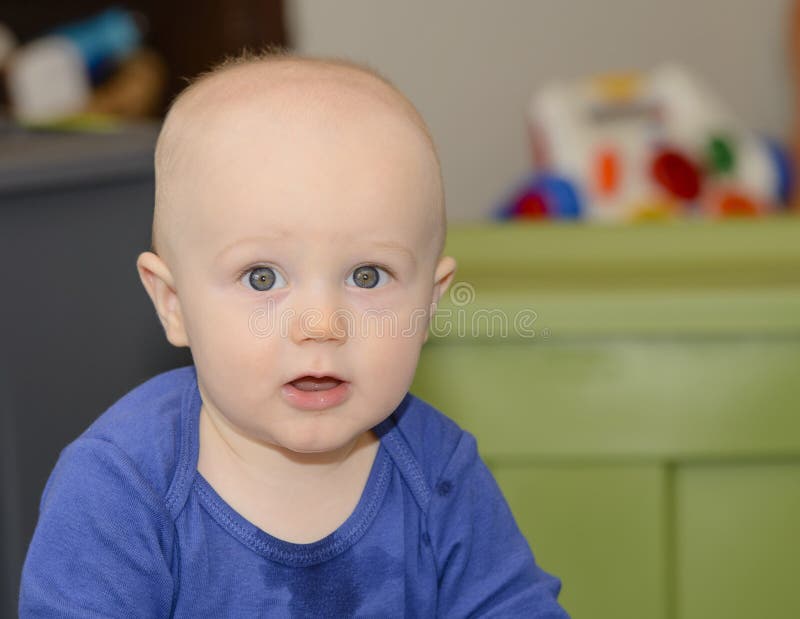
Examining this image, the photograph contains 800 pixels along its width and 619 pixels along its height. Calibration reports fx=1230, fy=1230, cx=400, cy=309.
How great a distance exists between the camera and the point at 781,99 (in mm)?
2383

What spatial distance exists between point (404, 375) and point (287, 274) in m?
0.09

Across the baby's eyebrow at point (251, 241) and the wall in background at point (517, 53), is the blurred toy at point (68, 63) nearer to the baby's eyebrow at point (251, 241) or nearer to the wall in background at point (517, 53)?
the wall in background at point (517, 53)

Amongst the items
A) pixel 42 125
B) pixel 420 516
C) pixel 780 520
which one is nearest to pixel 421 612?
pixel 420 516

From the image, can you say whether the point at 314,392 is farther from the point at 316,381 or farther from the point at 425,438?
the point at 425,438

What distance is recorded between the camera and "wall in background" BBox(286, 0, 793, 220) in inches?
90.5

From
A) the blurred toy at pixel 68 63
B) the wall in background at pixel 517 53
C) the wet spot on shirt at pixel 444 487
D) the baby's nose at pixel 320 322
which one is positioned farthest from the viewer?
the wall in background at pixel 517 53

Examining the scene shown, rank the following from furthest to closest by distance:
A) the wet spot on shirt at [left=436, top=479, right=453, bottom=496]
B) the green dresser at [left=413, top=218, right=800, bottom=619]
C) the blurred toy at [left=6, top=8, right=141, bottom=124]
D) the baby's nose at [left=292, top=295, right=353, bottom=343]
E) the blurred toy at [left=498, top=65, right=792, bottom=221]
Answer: the blurred toy at [left=6, top=8, right=141, bottom=124] → the blurred toy at [left=498, top=65, right=792, bottom=221] → the green dresser at [left=413, top=218, right=800, bottom=619] → the wet spot on shirt at [left=436, top=479, right=453, bottom=496] → the baby's nose at [left=292, top=295, right=353, bottom=343]

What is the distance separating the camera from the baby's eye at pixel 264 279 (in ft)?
2.10

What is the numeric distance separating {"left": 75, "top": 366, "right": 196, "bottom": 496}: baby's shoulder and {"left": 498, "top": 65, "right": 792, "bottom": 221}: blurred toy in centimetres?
108

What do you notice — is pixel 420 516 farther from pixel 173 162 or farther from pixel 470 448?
pixel 173 162

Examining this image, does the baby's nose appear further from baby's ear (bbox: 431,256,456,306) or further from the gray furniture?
the gray furniture

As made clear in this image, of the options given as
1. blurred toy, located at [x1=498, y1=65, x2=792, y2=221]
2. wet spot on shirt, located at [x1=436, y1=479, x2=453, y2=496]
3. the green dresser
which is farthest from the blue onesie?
blurred toy, located at [x1=498, y1=65, x2=792, y2=221]

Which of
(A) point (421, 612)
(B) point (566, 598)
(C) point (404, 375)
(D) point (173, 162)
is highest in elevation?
(D) point (173, 162)

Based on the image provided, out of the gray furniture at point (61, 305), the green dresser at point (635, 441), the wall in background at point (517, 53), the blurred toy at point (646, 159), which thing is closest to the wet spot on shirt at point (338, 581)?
the green dresser at point (635, 441)
